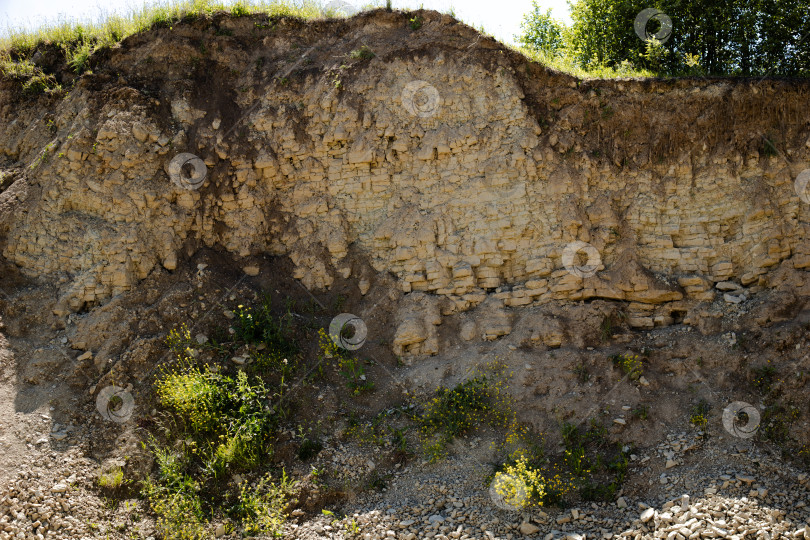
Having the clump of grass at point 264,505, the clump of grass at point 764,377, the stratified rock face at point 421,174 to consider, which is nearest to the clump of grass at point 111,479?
the clump of grass at point 264,505

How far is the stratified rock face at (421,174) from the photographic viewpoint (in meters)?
8.69

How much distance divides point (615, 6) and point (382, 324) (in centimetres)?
813

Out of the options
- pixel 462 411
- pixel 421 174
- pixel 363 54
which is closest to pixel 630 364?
pixel 462 411

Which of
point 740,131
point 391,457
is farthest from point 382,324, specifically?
point 740,131

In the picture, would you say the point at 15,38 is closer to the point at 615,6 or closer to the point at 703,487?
the point at 615,6

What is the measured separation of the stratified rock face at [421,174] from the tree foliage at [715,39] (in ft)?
5.87

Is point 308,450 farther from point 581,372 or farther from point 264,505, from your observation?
point 581,372

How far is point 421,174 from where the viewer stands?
9211 mm

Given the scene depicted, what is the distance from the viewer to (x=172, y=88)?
388 inches

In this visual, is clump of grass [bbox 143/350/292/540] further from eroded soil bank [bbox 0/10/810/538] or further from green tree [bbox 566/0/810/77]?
green tree [bbox 566/0/810/77]

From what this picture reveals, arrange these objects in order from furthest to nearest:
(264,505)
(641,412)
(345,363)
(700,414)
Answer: (345,363) < (641,412) < (700,414) < (264,505)

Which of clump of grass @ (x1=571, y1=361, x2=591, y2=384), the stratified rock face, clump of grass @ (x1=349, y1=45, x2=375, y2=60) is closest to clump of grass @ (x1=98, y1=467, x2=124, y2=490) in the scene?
the stratified rock face

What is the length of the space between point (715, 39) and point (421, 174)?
6.15m

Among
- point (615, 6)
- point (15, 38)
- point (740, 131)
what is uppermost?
point (615, 6)
